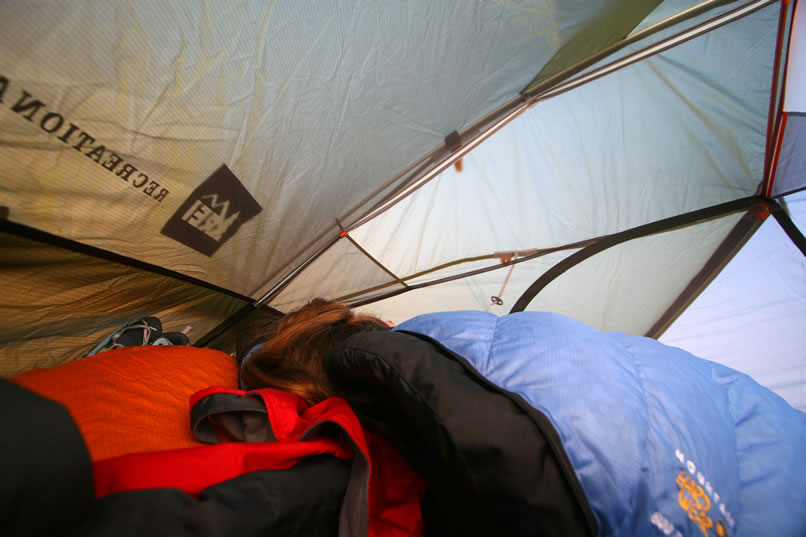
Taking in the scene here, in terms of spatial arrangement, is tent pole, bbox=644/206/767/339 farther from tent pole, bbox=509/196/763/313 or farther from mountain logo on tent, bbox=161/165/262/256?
mountain logo on tent, bbox=161/165/262/256

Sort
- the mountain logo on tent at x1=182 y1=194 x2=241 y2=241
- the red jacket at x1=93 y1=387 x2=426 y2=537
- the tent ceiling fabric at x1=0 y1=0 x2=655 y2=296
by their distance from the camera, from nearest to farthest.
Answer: the red jacket at x1=93 y1=387 x2=426 y2=537, the tent ceiling fabric at x1=0 y1=0 x2=655 y2=296, the mountain logo on tent at x1=182 y1=194 x2=241 y2=241

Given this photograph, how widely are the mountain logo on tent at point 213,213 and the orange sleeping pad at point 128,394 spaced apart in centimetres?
23

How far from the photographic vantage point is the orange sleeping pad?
1.66 ft

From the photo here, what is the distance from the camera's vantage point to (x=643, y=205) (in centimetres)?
123

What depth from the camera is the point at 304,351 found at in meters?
0.71

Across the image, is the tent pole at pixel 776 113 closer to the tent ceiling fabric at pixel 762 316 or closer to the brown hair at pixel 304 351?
the tent ceiling fabric at pixel 762 316

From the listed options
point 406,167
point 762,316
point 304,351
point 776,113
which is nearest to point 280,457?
point 304,351

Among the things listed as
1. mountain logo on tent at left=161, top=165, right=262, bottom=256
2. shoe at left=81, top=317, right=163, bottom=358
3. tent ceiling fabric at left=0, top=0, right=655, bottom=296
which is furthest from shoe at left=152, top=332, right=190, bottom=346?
mountain logo on tent at left=161, top=165, right=262, bottom=256

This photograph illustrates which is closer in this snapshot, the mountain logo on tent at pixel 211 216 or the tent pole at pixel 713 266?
the mountain logo on tent at pixel 211 216

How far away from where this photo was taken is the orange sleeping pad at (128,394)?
51cm

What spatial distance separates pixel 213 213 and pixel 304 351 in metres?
0.35

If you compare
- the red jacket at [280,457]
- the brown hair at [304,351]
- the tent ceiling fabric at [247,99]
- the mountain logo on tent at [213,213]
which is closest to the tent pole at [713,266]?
the tent ceiling fabric at [247,99]

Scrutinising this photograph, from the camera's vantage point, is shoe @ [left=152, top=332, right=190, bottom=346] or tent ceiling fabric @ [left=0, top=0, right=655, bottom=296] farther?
shoe @ [left=152, top=332, right=190, bottom=346]

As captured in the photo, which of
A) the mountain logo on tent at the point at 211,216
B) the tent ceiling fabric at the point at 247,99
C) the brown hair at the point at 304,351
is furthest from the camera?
the mountain logo on tent at the point at 211,216
